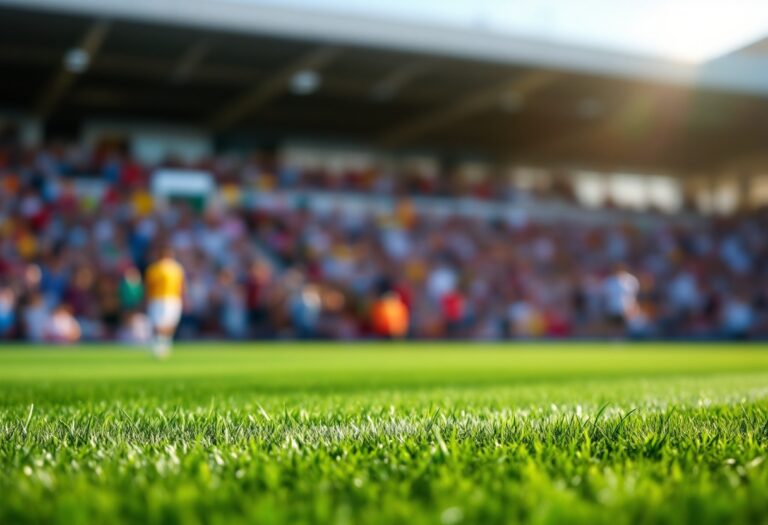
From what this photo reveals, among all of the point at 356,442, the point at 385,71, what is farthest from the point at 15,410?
the point at 385,71

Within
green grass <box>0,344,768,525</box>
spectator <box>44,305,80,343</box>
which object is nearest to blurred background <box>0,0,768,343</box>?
spectator <box>44,305,80,343</box>

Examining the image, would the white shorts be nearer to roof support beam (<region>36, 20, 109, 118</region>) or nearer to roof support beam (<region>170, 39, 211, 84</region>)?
roof support beam (<region>36, 20, 109, 118</region>)

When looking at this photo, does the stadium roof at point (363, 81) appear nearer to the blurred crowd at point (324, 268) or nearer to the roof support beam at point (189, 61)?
the roof support beam at point (189, 61)

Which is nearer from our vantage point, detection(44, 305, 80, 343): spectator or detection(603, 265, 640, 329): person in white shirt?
detection(44, 305, 80, 343): spectator

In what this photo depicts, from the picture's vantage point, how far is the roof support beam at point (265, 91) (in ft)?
87.5

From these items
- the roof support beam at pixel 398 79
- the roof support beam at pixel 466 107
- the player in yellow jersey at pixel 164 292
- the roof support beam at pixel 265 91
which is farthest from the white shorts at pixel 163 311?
the roof support beam at pixel 466 107

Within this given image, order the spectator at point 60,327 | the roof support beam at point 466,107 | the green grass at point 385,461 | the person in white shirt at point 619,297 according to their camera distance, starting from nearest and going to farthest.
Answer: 1. the green grass at point 385,461
2. the spectator at point 60,327
3. the person in white shirt at point 619,297
4. the roof support beam at point 466,107

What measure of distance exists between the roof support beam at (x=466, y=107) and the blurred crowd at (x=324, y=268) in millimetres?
3978

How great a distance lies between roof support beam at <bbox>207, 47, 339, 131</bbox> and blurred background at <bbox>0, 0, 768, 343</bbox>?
5.8 inches

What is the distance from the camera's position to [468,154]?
133 feet

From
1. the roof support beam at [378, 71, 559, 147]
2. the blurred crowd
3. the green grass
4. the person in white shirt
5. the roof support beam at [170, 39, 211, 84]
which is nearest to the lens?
the green grass

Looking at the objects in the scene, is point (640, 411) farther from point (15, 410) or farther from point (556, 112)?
point (556, 112)

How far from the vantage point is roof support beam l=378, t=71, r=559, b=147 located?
29.0 m

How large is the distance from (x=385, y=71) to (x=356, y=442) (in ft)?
86.4
